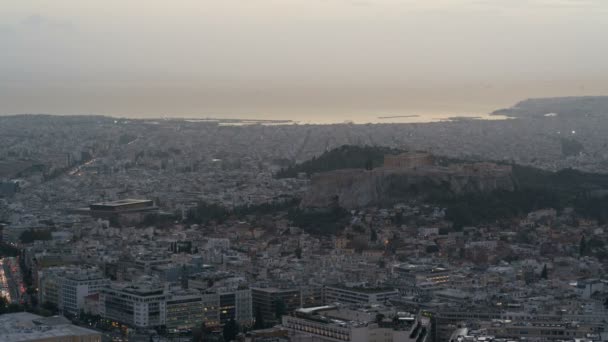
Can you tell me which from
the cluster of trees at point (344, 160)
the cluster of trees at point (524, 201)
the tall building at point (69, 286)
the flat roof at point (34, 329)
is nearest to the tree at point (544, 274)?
the tall building at point (69, 286)

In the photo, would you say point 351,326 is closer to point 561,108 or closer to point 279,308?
point 279,308

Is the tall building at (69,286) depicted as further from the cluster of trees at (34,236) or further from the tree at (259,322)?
the cluster of trees at (34,236)

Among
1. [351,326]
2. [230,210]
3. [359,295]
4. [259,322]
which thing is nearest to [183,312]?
[259,322]

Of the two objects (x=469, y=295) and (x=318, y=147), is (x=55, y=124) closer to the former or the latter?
(x=318, y=147)

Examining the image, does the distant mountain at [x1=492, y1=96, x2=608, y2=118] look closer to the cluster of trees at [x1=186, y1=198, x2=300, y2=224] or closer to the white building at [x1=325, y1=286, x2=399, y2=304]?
the cluster of trees at [x1=186, y1=198, x2=300, y2=224]

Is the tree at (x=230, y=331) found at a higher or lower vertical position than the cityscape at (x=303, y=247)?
lower

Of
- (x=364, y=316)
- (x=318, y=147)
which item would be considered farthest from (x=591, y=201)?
(x=318, y=147)

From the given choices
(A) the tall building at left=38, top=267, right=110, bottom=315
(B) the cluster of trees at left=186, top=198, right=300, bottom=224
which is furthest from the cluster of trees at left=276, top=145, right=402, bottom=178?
(A) the tall building at left=38, top=267, right=110, bottom=315
